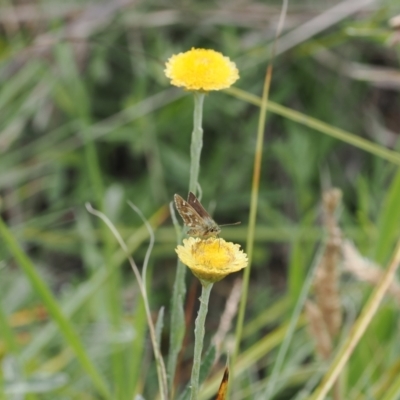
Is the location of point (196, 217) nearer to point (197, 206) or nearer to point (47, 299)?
point (197, 206)

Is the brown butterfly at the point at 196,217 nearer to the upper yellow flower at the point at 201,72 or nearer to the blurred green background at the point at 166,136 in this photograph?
the upper yellow flower at the point at 201,72

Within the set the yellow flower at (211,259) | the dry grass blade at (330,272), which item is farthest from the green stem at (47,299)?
the yellow flower at (211,259)

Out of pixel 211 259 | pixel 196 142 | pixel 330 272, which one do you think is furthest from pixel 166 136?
pixel 211 259

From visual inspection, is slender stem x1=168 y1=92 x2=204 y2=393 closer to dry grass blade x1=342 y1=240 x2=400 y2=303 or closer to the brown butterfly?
the brown butterfly

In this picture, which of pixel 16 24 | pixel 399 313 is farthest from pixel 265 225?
pixel 16 24

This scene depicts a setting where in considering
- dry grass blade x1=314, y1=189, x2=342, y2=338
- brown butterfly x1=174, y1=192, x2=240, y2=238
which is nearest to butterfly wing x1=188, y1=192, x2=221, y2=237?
brown butterfly x1=174, y1=192, x2=240, y2=238

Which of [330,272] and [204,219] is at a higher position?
[330,272]

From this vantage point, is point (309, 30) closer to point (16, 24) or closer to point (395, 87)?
point (395, 87)
